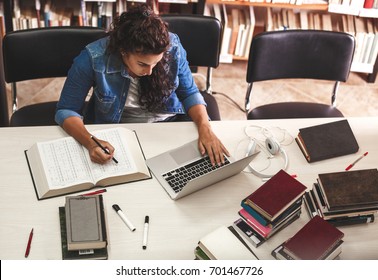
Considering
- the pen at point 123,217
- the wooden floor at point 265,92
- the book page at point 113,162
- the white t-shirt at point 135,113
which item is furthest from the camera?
the wooden floor at point 265,92

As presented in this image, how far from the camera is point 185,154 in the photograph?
6.69 feet

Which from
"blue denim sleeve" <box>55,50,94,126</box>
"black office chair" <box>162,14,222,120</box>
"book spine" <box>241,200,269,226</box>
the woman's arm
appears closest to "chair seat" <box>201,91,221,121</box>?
"black office chair" <box>162,14,222,120</box>

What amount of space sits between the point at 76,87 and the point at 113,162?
0.36 m

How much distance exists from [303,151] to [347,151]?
16 centimetres

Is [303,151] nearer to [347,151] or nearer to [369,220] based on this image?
[347,151]

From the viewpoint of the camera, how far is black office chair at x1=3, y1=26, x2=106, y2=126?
2.40 metres

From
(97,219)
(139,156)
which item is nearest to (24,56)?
(139,156)

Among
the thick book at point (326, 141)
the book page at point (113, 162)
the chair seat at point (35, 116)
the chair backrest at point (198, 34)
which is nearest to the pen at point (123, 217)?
the book page at point (113, 162)

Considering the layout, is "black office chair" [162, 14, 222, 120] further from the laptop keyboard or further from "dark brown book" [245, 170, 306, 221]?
"dark brown book" [245, 170, 306, 221]

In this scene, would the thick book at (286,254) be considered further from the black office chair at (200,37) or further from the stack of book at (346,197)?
the black office chair at (200,37)

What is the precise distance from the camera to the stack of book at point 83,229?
1.68m

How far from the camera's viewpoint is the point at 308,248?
169cm

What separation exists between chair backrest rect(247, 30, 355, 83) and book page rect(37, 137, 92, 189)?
100cm

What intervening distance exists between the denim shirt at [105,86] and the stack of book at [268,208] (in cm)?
63
